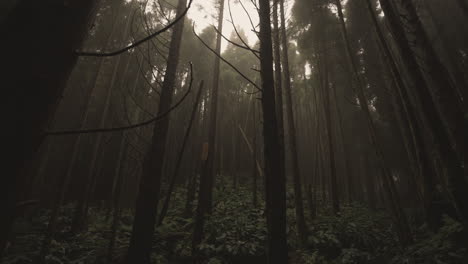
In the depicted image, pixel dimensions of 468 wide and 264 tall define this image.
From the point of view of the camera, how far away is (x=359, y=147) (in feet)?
50.1

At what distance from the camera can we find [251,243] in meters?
5.93

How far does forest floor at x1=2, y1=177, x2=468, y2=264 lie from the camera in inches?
167

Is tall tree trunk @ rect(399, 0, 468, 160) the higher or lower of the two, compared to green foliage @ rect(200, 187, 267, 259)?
higher

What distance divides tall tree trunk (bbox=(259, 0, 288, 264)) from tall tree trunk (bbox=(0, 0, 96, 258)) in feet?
6.14

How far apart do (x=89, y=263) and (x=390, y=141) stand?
47.6 ft

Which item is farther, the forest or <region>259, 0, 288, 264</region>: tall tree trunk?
<region>259, 0, 288, 264</region>: tall tree trunk

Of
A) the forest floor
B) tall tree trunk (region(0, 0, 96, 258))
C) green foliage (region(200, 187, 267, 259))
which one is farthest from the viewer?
green foliage (region(200, 187, 267, 259))

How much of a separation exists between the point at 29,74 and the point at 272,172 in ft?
6.49

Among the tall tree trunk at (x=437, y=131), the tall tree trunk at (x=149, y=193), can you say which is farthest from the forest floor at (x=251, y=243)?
the tall tree trunk at (x=149, y=193)

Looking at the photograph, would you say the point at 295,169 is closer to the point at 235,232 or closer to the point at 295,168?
the point at 295,168

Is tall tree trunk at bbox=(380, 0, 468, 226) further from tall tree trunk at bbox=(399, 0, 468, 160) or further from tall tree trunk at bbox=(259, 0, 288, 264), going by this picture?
tall tree trunk at bbox=(259, 0, 288, 264)

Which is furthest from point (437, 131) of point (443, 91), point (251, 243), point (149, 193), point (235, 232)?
point (235, 232)

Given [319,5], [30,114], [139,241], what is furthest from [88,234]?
[319,5]

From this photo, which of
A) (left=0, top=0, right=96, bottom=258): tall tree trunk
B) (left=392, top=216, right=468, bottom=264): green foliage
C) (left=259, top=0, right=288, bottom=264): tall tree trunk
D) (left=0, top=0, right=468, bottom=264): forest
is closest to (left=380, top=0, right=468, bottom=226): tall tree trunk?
(left=0, top=0, right=468, bottom=264): forest
